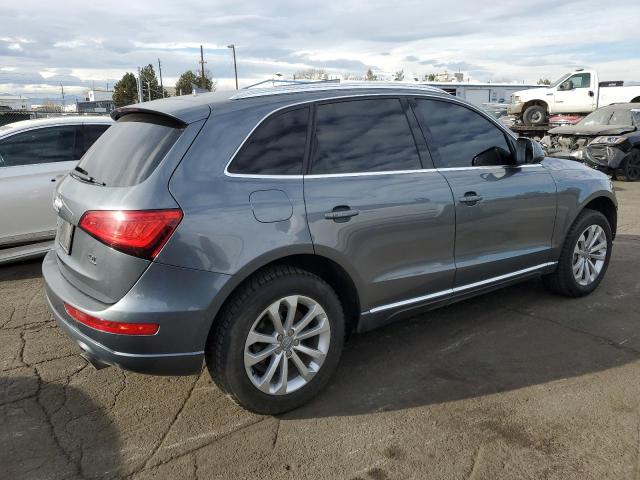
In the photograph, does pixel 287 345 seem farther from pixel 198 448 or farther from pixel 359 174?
pixel 359 174

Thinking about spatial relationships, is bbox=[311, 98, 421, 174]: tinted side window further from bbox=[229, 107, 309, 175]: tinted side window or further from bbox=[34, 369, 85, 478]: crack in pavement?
bbox=[34, 369, 85, 478]: crack in pavement

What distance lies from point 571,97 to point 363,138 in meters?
20.6

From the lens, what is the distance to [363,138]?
3342mm

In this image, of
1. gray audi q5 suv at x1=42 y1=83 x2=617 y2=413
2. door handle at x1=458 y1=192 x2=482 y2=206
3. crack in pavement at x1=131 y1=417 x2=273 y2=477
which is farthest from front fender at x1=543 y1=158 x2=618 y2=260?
crack in pavement at x1=131 y1=417 x2=273 y2=477

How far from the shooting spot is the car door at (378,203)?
306cm

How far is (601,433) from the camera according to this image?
286cm

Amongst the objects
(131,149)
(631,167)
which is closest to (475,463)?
(131,149)

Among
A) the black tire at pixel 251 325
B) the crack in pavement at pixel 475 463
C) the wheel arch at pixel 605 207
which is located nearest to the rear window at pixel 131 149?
the black tire at pixel 251 325

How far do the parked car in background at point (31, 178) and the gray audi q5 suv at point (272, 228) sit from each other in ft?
9.36

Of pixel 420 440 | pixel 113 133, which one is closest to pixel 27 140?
pixel 113 133

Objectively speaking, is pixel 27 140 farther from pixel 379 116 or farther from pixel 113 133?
pixel 379 116

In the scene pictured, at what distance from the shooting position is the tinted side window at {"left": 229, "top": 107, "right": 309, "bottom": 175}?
2.88 metres

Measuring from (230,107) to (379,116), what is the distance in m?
1.00

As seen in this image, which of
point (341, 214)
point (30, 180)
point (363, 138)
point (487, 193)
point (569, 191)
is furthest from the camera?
point (30, 180)
